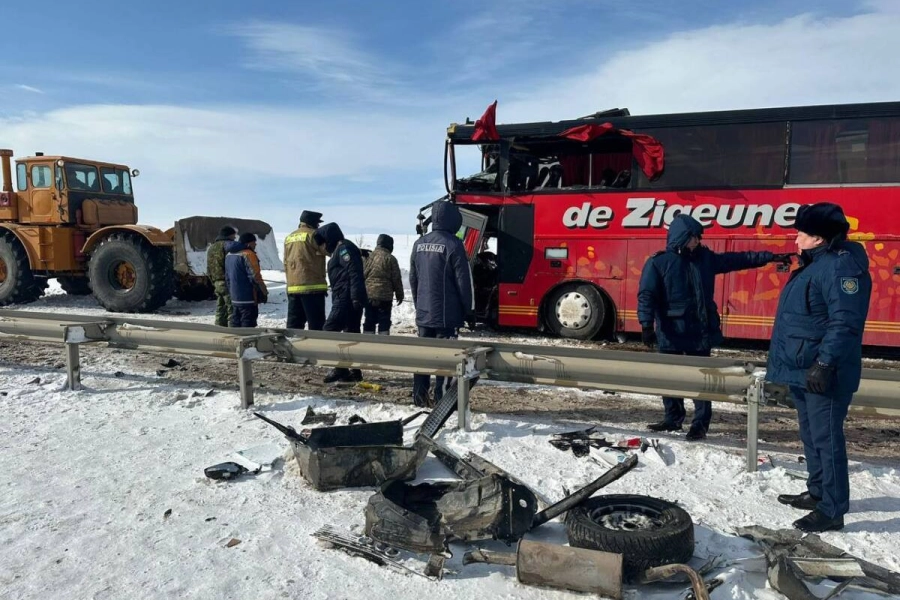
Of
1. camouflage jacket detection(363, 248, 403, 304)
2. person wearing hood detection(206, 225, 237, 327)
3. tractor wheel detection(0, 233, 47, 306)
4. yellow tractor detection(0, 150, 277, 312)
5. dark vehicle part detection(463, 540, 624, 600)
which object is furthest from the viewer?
tractor wheel detection(0, 233, 47, 306)

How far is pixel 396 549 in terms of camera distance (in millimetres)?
3096

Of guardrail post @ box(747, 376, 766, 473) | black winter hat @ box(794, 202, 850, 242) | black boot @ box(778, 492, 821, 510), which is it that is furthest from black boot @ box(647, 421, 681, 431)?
black winter hat @ box(794, 202, 850, 242)

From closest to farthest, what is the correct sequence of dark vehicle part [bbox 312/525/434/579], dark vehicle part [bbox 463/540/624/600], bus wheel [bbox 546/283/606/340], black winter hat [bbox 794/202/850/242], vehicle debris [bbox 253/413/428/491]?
dark vehicle part [bbox 463/540/624/600], dark vehicle part [bbox 312/525/434/579], black winter hat [bbox 794/202/850/242], vehicle debris [bbox 253/413/428/491], bus wheel [bbox 546/283/606/340]

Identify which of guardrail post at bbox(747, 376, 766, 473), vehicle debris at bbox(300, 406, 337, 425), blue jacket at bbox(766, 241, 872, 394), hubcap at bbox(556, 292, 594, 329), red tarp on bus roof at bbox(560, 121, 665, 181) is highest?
red tarp on bus roof at bbox(560, 121, 665, 181)

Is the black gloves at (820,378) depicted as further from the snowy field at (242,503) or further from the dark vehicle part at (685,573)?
the dark vehicle part at (685,573)

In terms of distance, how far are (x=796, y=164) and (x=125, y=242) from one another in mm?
11909

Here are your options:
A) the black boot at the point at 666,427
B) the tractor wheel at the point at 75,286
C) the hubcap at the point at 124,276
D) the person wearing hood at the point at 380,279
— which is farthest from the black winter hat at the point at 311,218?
the tractor wheel at the point at 75,286

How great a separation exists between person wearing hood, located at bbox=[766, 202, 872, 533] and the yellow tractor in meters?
12.1

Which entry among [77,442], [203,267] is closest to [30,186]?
[203,267]

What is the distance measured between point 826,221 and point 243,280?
6.37 m

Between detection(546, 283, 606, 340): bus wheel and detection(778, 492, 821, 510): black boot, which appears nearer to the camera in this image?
detection(778, 492, 821, 510): black boot

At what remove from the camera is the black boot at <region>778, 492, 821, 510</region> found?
3605mm

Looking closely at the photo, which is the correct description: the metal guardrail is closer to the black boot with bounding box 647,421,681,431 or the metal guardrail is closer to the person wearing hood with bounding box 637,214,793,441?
the person wearing hood with bounding box 637,214,793,441

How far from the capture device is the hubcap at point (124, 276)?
13156 millimetres
